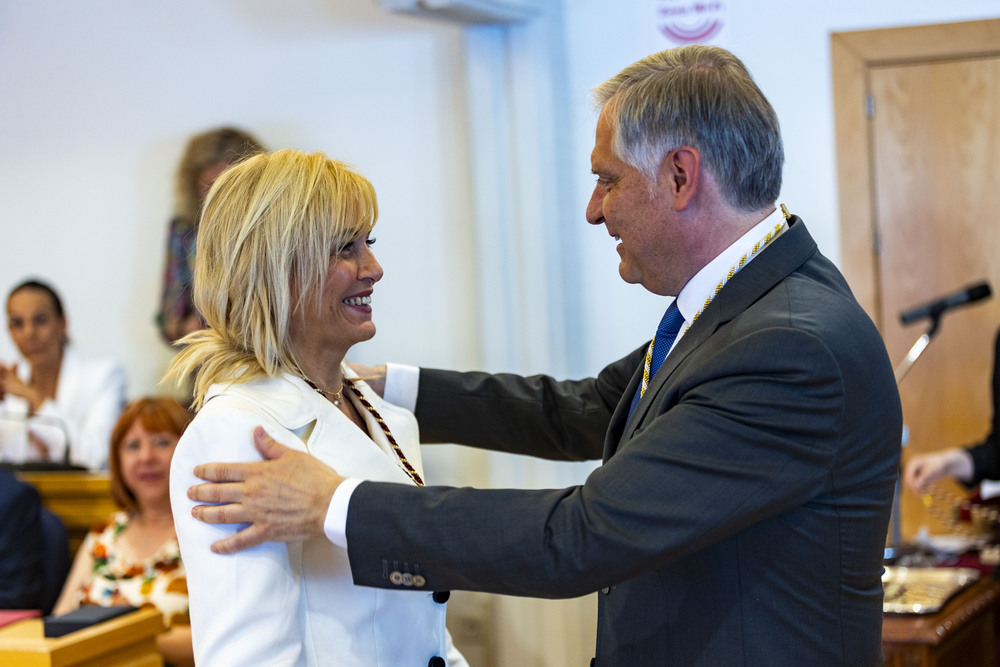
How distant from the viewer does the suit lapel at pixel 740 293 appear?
5.25ft

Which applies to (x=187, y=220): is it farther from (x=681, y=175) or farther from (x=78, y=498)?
(x=681, y=175)

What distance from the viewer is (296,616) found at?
1551mm

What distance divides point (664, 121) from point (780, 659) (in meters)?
0.82

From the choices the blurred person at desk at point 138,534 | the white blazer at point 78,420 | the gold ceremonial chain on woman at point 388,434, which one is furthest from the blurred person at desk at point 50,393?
the gold ceremonial chain on woman at point 388,434

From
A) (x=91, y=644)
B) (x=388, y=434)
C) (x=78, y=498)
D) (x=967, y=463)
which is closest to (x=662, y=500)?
(x=388, y=434)

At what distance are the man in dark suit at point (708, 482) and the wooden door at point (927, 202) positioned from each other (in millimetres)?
2089

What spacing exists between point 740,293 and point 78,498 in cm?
327

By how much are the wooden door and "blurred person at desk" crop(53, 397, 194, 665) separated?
243cm

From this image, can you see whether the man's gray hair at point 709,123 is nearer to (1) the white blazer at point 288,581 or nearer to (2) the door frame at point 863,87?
(1) the white blazer at point 288,581

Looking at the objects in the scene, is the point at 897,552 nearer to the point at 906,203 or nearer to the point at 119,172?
the point at 906,203

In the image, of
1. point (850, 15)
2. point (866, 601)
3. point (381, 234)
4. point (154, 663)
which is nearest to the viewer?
point (866, 601)

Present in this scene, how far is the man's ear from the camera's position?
164 centimetres

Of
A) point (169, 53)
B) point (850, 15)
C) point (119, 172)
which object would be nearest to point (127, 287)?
point (119, 172)

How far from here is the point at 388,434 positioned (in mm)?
1913
